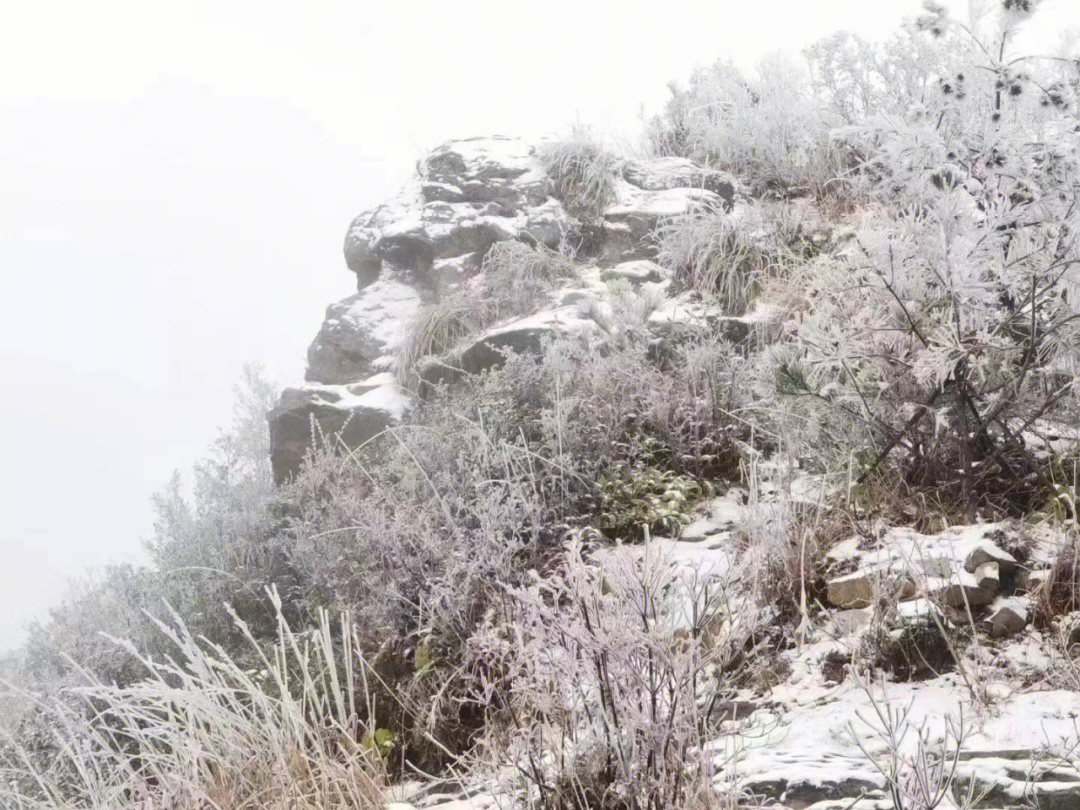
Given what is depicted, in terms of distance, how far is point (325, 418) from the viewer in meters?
5.13

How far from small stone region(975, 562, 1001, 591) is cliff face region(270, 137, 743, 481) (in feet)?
9.14

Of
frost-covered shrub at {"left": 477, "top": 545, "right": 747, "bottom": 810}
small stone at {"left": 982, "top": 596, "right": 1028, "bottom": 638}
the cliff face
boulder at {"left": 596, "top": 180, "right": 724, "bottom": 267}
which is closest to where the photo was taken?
frost-covered shrub at {"left": 477, "top": 545, "right": 747, "bottom": 810}

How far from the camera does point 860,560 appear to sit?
9.18 feet

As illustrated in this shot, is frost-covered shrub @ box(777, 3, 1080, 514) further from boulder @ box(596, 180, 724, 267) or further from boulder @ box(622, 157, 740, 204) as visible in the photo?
boulder @ box(622, 157, 740, 204)

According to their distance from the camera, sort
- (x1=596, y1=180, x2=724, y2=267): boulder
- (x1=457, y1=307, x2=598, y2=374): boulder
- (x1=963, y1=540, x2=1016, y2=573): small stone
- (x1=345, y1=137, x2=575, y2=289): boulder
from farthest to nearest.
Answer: (x1=345, y1=137, x2=575, y2=289): boulder → (x1=596, y1=180, x2=724, y2=267): boulder → (x1=457, y1=307, x2=598, y2=374): boulder → (x1=963, y1=540, x2=1016, y2=573): small stone

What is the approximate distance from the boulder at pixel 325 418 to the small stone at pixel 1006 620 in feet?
11.7

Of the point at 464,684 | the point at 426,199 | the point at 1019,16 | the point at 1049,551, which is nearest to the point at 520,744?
the point at 464,684

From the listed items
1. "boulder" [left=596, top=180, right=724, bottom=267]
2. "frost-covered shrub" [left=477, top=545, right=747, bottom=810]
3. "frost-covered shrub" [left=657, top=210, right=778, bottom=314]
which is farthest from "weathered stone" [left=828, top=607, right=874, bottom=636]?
"boulder" [left=596, top=180, right=724, bottom=267]

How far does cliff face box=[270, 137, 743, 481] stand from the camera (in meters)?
5.16

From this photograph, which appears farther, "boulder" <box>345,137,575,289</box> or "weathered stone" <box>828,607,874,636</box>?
"boulder" <box>345,137,575,289</box>

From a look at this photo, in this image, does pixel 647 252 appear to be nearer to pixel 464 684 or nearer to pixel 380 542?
pixel 380 542

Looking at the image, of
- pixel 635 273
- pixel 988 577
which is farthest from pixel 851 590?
pixel 635 273

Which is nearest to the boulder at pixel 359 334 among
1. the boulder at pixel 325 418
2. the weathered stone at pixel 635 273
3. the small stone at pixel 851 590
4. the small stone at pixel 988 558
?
the boulder at pixel 325 418

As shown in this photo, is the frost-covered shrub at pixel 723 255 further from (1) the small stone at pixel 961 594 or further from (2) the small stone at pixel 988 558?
(1) the small stone at pixel 961 594
